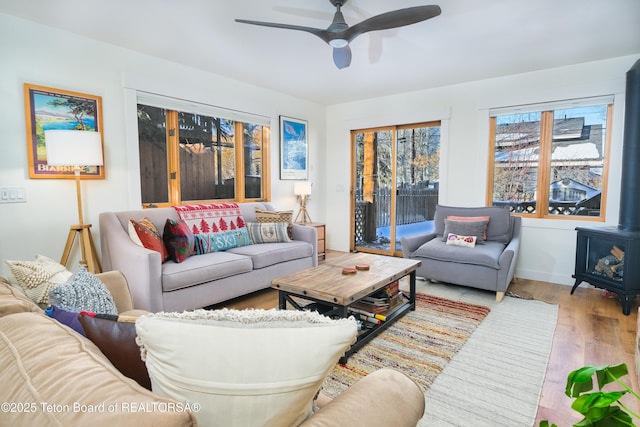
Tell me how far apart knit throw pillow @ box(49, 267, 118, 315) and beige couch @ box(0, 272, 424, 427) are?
23 cm

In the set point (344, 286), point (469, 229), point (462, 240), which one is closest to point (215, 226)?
point (344, 286)

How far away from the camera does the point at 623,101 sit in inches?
137

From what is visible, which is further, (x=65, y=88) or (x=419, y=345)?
(x=65, y=88)

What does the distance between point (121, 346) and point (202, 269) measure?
2101 mm

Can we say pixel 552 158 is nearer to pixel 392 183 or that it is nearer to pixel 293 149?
pixel 392 183

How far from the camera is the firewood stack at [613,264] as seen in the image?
3062 mm

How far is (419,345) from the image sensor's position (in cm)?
243

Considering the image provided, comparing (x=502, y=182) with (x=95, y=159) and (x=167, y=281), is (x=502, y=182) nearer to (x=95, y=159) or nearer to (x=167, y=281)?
(x=167, y=281)

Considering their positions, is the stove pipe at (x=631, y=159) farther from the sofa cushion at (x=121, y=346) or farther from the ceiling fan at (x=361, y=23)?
the sofa cushion at (x=121, y=346)

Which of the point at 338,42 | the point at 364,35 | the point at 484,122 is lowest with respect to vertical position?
A: the point at 484,122


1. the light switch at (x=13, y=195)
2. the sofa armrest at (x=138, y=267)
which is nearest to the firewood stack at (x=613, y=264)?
the sofa armrest at (x=138, y=267)

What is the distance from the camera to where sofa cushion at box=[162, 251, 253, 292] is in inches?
107

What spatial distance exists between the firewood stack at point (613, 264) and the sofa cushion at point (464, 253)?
0.84 metres

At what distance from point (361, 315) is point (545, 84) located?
11.2 feet
